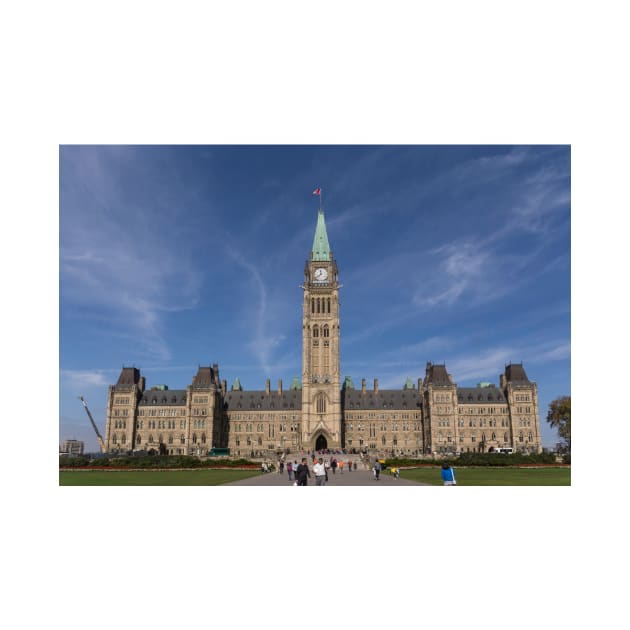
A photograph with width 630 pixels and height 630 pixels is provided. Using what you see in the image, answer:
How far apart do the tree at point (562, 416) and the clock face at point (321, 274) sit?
5897cm

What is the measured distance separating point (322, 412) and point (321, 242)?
36.8 m

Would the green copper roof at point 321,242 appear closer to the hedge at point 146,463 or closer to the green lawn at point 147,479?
the hedge at point 146,463

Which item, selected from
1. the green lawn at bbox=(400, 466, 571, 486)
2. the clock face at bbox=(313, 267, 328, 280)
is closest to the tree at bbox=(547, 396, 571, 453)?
the green lawn at bbox=(400, 466, 571, 486)

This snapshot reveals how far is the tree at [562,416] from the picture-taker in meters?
67.2

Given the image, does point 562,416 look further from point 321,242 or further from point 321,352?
point 321,242

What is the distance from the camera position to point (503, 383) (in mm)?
117312

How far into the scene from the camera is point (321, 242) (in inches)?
4737

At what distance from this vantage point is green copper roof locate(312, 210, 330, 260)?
392 feet

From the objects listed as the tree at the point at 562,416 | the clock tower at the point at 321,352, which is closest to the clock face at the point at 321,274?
the clock tower at the point at 321,352

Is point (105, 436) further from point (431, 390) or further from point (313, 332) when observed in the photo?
point (431, 390)

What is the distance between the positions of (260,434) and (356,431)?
20305 millimetres
